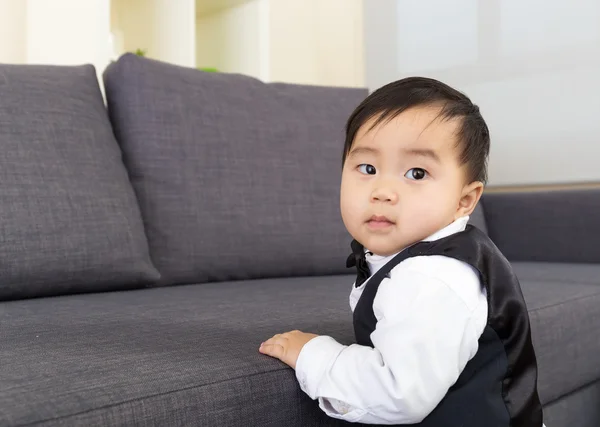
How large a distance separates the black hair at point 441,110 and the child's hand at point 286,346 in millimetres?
279

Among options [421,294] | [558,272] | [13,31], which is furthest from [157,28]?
[421,294]

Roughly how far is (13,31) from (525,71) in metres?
1.73

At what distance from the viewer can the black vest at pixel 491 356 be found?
818 mm

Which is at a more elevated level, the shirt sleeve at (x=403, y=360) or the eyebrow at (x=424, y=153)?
the eyebrow at (x=424, y=153)

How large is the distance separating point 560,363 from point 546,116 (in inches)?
53.9

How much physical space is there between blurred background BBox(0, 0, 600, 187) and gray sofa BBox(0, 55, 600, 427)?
0.46 metres

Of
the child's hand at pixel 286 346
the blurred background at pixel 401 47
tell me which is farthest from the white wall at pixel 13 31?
the child's hand at pixel 286 346

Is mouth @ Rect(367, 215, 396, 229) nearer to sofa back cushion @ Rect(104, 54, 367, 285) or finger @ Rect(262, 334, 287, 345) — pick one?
finger @ Rect(262, 334, 287, 345)

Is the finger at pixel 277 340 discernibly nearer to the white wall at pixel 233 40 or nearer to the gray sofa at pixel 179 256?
the gray sofa at pixel 179 256

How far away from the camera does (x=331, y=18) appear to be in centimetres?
326

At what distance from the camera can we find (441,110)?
0.88 m

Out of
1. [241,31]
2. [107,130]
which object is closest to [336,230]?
[107,130]

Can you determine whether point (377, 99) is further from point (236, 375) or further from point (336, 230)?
point (336, 230)

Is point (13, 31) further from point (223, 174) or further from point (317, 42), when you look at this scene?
point (317, 42)
